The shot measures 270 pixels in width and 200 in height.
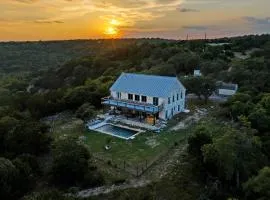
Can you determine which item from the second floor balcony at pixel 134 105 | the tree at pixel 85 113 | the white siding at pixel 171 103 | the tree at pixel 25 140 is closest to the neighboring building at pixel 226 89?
the white siding at pixel 171 103

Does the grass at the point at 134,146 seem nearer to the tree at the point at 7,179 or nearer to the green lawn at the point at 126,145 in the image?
the green lawn at the point at 126,145

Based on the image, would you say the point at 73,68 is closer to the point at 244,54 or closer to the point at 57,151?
the point at 244,54

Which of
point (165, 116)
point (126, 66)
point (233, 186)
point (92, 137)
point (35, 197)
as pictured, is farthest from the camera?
point (126, 66)

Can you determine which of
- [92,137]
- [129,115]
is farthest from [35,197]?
[129,115]

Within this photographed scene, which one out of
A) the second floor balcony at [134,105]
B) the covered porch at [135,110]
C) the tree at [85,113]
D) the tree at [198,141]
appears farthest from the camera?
the tree at [85,113]

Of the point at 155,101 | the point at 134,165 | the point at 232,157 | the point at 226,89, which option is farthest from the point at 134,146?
the point at 226,89

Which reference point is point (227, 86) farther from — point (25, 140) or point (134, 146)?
point (25, 140)
